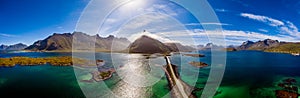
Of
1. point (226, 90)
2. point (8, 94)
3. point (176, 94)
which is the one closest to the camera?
point (176, 94)

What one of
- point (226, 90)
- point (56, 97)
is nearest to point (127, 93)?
point (56, 97)

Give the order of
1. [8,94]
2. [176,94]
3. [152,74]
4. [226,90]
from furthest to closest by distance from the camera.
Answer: [152,74] < [226,90] < [8,94] < [176,94]

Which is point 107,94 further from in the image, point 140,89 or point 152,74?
point 152,74

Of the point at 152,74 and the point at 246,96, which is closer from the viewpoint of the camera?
the point at 246,96

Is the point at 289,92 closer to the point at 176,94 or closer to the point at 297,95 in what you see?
the point at 297,95

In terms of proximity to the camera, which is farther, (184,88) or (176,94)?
(184,88)

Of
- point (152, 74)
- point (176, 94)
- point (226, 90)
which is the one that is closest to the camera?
Result: point (176, 94)

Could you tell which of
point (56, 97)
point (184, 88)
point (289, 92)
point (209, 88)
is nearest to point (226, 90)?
point (209, 88)
